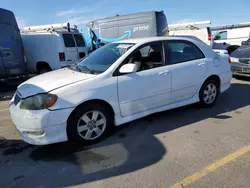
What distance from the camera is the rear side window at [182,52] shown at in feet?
15.1

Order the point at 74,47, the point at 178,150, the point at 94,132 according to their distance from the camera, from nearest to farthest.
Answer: the point at 178,150
the point at 94,132
the point at 74,47

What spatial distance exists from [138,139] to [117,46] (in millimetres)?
1761

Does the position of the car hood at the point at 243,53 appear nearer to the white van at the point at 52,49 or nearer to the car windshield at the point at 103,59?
the car windshield at the point at 103,59

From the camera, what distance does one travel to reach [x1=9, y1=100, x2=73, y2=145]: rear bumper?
3.28 meters

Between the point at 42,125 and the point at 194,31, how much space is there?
13081mm

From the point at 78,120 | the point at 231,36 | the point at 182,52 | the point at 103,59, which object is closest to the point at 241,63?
the point at 182,52

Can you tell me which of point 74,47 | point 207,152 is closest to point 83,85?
point 207,152

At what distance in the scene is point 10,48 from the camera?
7.78 m

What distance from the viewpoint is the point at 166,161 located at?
316 centimetres

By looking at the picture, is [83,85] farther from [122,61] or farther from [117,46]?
[117,46]

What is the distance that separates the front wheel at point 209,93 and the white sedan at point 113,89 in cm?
2

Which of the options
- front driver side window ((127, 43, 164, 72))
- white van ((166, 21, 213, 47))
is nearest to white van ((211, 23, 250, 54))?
white van ((166, 21, 213, 47))

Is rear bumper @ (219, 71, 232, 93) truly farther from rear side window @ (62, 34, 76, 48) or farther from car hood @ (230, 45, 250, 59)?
rear side window @ (62, 34, 76, 48)

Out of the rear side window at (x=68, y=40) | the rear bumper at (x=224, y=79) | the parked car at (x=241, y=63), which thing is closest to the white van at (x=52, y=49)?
the rear side window at (x=68, y=40)
